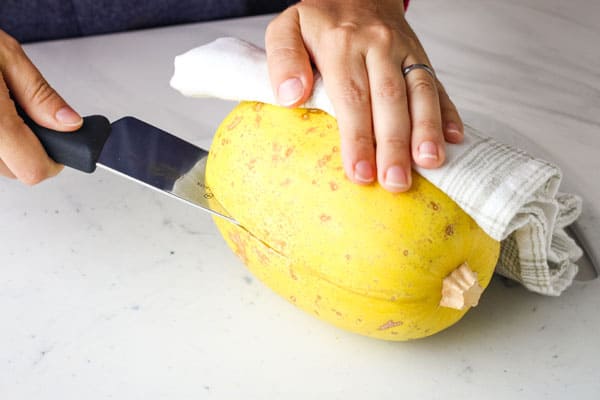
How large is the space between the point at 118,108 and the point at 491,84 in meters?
0.78

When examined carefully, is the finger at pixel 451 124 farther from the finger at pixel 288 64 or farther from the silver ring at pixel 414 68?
the finger at pixel 288 64

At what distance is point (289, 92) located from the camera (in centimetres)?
87

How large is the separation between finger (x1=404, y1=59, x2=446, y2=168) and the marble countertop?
273 millimetres

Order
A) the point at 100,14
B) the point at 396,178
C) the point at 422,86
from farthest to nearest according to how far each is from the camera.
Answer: the point at 100,14, the point at 422,86, the point at 396,178

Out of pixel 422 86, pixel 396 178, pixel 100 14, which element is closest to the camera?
pixel 396 178

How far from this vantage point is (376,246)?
792mm

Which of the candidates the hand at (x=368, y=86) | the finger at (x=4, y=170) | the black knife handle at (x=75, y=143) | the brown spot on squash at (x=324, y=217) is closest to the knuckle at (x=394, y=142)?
the hand at (x=368, y=86)

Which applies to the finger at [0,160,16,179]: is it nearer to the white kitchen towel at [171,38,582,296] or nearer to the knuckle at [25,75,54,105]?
the knuckle at [25,75,54,105]

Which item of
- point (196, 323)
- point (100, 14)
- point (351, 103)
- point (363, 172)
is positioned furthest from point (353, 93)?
point (100, 14)

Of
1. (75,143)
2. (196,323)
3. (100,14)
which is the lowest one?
(196,323)

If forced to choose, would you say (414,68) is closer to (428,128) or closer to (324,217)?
(428,128)

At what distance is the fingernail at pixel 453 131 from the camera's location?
0.85m

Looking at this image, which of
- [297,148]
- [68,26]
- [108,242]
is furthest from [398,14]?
[68,26]

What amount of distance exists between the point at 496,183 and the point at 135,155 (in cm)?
49
